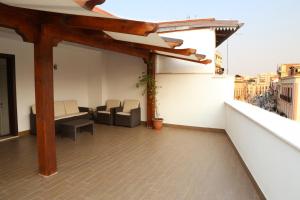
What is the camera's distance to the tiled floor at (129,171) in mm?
2912

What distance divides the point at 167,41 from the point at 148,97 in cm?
381

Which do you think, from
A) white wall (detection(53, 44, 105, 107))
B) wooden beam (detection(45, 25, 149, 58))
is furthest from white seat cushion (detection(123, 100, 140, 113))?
wooden beam (detection(45, 25, 149, 58))

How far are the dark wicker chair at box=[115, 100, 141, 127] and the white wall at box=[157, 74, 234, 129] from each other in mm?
892

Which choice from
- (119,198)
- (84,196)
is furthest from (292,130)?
(84,196)

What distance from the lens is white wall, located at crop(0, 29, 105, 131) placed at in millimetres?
5910

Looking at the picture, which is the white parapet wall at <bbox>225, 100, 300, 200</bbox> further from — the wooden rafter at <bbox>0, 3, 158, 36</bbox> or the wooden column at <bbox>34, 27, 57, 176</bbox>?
the wooden column at <bbox>34, 27, 57, 176</bbox>

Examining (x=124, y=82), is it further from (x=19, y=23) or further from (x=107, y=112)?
(x=19, y=23)

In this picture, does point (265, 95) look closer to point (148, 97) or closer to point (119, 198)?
point (148, 97)

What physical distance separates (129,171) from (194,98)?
402cm

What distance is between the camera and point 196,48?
22.8ft

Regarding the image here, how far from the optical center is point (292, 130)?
220 cm

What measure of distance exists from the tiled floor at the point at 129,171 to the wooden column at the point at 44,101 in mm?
320

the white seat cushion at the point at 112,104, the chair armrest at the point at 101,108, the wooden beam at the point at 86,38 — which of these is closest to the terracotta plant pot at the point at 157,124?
the white seat cushion at the point at 112,104

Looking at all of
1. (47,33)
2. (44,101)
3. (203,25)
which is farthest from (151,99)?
(47,33)
